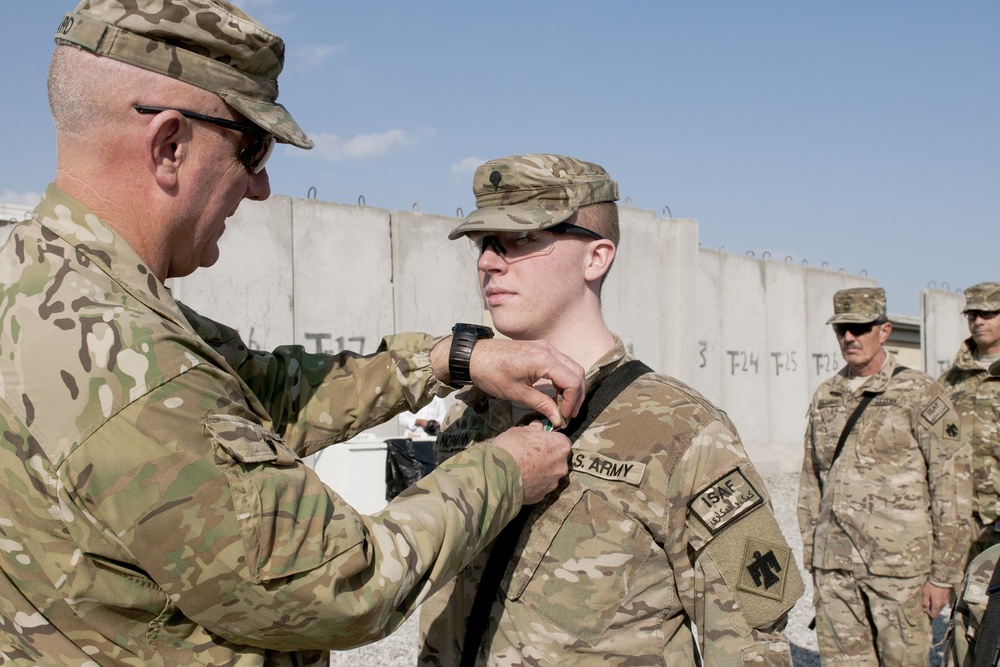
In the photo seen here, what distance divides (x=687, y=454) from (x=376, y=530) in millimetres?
893

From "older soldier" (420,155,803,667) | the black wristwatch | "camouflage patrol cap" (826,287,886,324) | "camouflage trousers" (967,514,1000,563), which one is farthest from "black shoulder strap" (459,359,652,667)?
"camouflage trousers" (967,514,1000,563)

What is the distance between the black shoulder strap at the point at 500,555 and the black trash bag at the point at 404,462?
6.10 meters

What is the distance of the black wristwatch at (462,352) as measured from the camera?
2.24 m

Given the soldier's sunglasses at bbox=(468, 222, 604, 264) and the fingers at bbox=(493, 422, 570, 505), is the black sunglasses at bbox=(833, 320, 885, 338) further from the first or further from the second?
the fingers at bbox=(493, 422, 570, 505)

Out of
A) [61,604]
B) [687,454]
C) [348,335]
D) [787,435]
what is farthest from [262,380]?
[787,435]

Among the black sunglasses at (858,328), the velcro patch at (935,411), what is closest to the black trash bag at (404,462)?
the black sunglasses at (858,328)

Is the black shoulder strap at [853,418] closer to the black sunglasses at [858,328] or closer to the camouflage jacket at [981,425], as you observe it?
the black sunglasses at [858,328]

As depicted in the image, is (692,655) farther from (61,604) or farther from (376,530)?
(61,604)

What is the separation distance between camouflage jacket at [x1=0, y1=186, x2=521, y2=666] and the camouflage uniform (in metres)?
4.45

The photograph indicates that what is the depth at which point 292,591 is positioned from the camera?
1.44 meters

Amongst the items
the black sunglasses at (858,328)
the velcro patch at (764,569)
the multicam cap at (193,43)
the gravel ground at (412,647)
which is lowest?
the gravel ground at (412,647)

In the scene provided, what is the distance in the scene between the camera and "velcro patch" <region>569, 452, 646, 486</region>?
212 cm

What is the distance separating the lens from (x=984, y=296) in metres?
6.79

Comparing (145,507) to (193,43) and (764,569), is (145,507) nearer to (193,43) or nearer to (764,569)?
(193,43)
